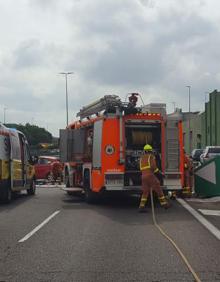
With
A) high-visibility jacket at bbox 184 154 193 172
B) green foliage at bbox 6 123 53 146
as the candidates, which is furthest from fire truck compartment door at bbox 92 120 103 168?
green foliage at bbox 6 123 53 146

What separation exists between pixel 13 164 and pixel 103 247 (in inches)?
379

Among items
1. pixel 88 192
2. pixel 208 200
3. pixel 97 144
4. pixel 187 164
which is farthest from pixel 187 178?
pixel 97 144

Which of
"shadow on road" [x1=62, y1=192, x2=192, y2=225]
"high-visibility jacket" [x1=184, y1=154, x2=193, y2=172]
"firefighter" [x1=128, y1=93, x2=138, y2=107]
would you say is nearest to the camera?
"shadow on road" [x1=62, y1=192, x2=192, y2=225]

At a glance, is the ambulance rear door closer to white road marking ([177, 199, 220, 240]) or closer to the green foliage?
white road marking ([177, 199, 220, 240])

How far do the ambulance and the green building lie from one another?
34980 millimetres

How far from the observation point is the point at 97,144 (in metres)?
17.0

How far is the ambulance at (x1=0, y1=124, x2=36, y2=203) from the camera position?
1785cm

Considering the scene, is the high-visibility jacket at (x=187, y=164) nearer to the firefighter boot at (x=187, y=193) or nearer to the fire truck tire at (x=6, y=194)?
the firefighter boot at (x=187, y=193)

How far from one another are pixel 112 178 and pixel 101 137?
1218mm

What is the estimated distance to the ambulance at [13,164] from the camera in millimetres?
17850

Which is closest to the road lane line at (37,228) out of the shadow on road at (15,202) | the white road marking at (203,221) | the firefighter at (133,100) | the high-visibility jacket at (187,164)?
the shadow on road at (15,202)

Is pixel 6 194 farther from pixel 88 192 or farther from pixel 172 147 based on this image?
pixel 172 147

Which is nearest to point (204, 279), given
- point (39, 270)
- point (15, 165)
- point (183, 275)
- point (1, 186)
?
point (183, 275)

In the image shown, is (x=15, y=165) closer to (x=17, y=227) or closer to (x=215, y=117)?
(x=17, y=227)
